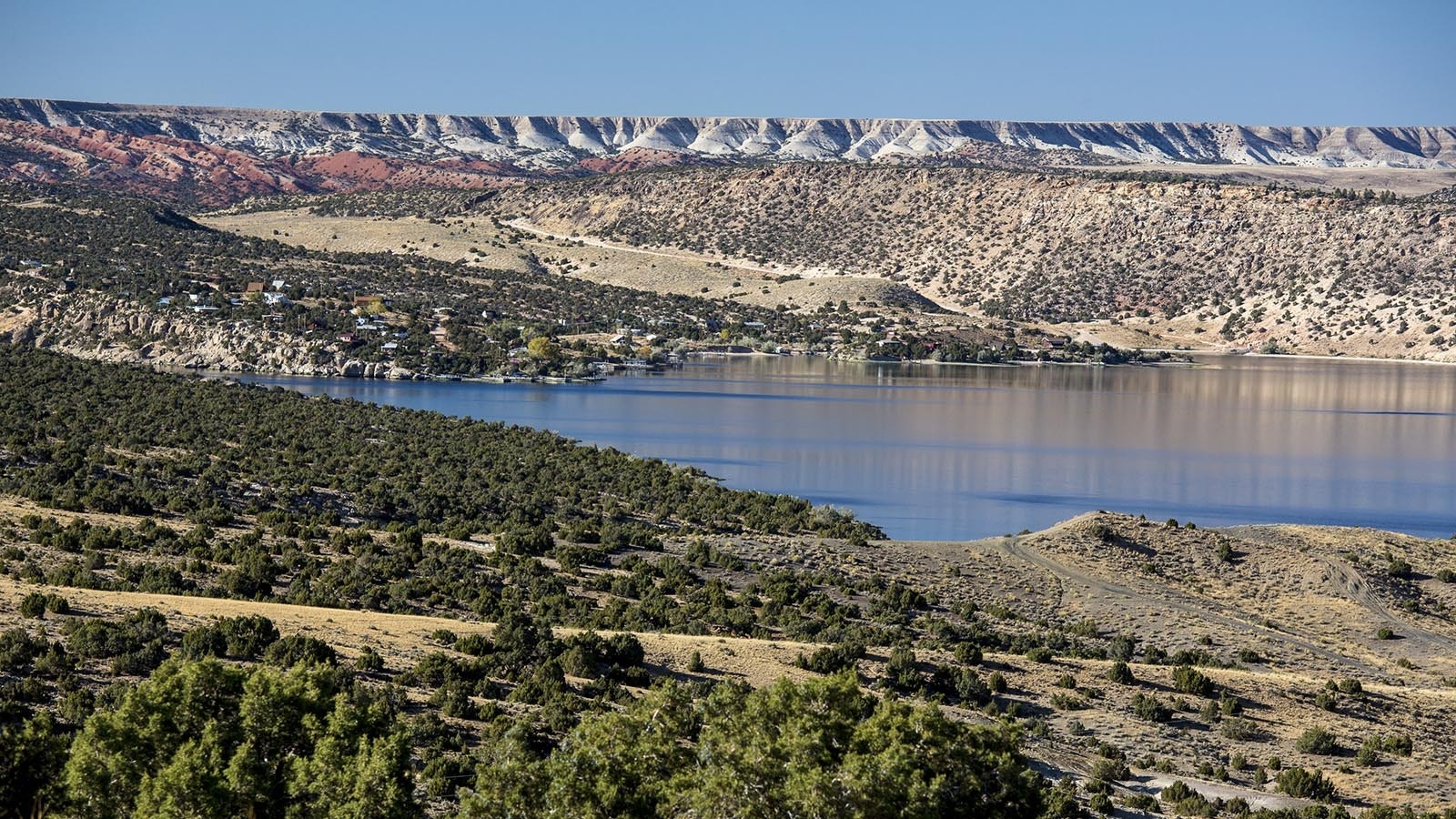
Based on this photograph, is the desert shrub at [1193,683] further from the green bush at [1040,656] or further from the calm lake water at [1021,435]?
the calm lake water at [1021,435]

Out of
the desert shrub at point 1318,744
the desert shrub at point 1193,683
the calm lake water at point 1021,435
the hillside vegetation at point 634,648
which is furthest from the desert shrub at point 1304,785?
the calm lake water at point 1021,435

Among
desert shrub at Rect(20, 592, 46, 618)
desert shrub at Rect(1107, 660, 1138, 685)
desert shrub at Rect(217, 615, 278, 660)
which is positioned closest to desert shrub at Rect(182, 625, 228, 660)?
desert shrub at Rect(217, 615, 278, 660)

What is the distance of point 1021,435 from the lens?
66062 millimetres

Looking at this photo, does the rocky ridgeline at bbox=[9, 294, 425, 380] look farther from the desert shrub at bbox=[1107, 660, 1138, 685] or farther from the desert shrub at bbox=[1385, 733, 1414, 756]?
the desert shrub at bbox=[1385, 733, 1414, 756]

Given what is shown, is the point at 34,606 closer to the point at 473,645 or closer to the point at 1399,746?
the point at 473,645

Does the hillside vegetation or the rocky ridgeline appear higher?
the rocky ridgeline

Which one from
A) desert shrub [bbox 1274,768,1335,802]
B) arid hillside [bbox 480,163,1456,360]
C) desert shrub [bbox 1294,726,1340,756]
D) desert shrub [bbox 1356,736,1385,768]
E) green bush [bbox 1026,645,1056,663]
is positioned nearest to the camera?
desert shrub [bbox 1274,768,1335,802]

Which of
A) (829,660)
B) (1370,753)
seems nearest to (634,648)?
(829,660)

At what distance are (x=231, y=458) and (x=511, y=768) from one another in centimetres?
3070

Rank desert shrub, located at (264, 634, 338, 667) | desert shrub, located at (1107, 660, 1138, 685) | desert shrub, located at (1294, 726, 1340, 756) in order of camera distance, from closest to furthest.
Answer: desert shrub, located at (264, 634, 338, 667), desert shrub, located at (1294, 726, 1340, 756), desert shrub, located at (1107, 660, 1138, 685)

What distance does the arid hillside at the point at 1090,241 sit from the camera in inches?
4759

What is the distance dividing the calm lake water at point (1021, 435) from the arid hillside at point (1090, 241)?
21.7 meters

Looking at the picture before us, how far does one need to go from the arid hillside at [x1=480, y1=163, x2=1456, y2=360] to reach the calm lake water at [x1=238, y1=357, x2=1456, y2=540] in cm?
2175

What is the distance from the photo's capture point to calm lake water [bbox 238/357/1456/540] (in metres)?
49.8
